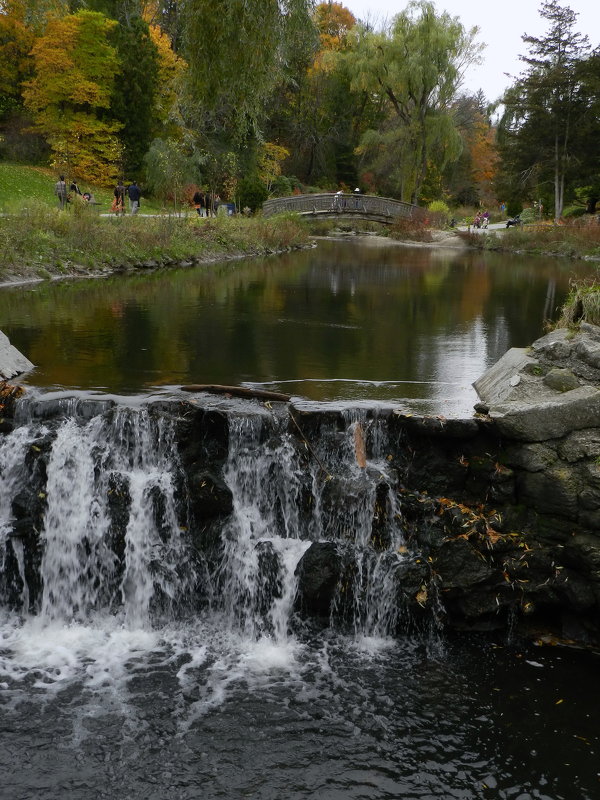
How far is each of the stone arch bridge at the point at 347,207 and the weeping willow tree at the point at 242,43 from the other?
2598 cm

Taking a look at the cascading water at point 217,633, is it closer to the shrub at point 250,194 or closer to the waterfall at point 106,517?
the waterfall at point 106,517

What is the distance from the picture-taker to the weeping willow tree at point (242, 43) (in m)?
12.5

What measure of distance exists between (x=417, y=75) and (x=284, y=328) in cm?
3476

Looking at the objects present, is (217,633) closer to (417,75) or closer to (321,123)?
(417,75)

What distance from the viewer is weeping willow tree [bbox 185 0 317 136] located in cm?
1246

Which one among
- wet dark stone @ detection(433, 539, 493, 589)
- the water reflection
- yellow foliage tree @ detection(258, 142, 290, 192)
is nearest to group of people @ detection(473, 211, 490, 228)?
yellow foliage tree @ detection(258, 142, 290, 192)

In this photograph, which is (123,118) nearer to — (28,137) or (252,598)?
(28,137)

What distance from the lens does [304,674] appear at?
6.36 m

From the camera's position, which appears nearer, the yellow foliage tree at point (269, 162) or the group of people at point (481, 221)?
the yellow foliage tree at point (269, 162)

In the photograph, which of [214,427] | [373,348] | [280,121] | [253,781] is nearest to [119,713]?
[253,781]

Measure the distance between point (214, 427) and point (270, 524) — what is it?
3.97 feet

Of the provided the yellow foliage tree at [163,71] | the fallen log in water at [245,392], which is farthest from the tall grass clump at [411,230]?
the fallen log in water at [245,392]

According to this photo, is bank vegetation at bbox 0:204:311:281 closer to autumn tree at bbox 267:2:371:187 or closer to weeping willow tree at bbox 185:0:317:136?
weeping willow tree at bbox 185:0:317:136

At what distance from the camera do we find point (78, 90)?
3812cm
